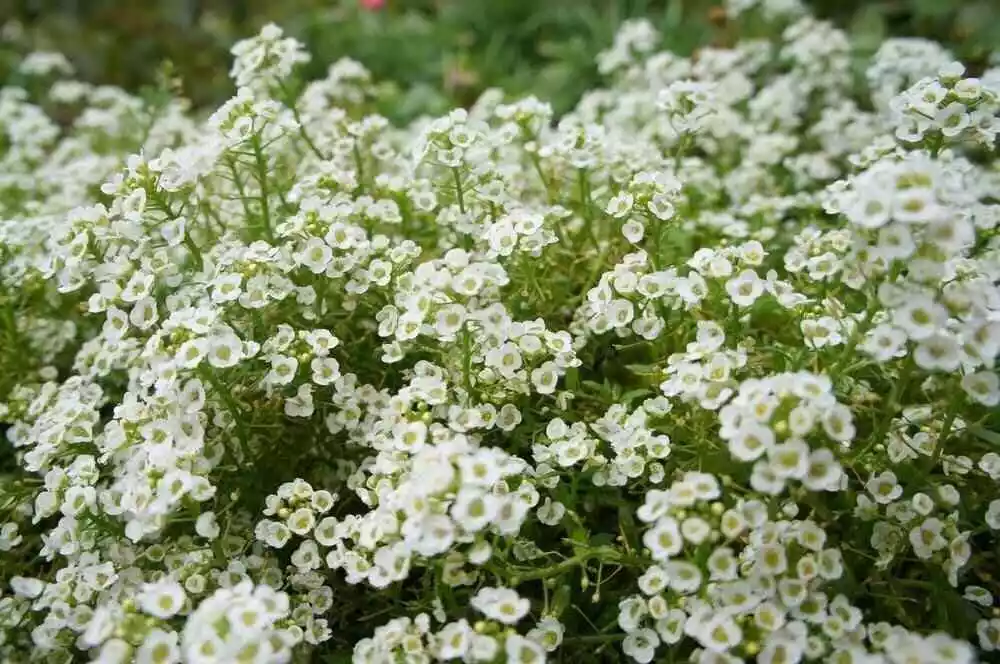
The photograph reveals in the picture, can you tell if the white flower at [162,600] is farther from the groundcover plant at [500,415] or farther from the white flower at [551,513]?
the white flower at [551,513]

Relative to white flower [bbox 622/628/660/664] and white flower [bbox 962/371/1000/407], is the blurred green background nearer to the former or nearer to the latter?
white flower [bbox 962/371/1000/407]

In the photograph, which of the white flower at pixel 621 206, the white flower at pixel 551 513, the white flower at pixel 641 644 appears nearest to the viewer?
the white flower at pixel 641 644

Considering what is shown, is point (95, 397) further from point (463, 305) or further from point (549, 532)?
point (549, 532)

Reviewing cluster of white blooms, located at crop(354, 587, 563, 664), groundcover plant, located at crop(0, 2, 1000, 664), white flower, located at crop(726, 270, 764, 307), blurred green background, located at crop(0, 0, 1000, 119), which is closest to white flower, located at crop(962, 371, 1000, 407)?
groundcover plant, located at crop(0, 2, 1000, 664)

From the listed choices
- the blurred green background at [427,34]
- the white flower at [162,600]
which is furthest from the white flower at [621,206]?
the blurred green background at [427,34]

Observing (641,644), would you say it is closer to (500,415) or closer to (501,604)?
(501,604)

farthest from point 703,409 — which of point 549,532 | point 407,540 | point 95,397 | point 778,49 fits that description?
point 778,49
